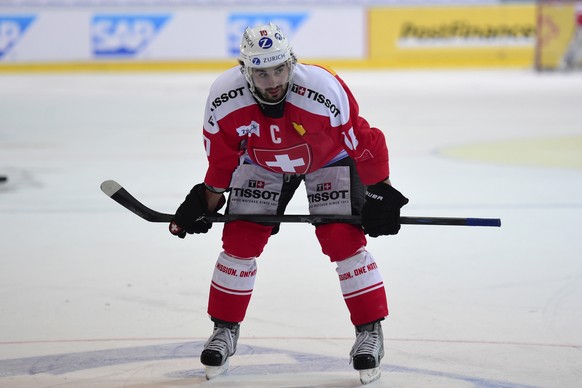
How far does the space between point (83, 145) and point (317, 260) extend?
15.1 ft

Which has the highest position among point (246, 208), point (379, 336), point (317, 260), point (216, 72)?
point (246, 208)

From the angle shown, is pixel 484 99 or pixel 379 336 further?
pixel 484 99

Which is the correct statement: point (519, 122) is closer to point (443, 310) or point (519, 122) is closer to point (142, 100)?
point (142, 100)

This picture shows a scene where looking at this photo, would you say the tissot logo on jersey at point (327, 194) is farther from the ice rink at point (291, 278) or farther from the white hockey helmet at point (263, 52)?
the ice rink at point (291, 278)

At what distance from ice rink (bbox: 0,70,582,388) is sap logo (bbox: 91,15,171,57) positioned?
339 inches

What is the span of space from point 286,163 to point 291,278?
1.27 meters

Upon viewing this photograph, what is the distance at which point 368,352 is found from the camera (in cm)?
314

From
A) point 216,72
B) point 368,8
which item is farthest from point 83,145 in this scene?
point 368,8

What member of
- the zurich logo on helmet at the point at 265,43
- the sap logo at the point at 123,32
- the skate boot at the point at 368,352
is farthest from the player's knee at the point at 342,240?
the sap logo at the point at 123,32

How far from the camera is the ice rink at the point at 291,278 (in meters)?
3.30

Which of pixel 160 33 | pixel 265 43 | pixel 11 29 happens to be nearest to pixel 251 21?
pixel 160 33

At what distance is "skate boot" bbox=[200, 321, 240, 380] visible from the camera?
3191 millimetres

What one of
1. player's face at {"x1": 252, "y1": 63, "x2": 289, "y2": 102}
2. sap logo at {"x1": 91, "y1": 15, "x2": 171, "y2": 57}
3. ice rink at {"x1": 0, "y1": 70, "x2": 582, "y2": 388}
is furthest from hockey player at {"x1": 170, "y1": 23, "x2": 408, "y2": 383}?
sap logo at {"x1": 91, "y1": 15, "x2": 171, "y2": 57}

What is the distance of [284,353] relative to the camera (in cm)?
344
